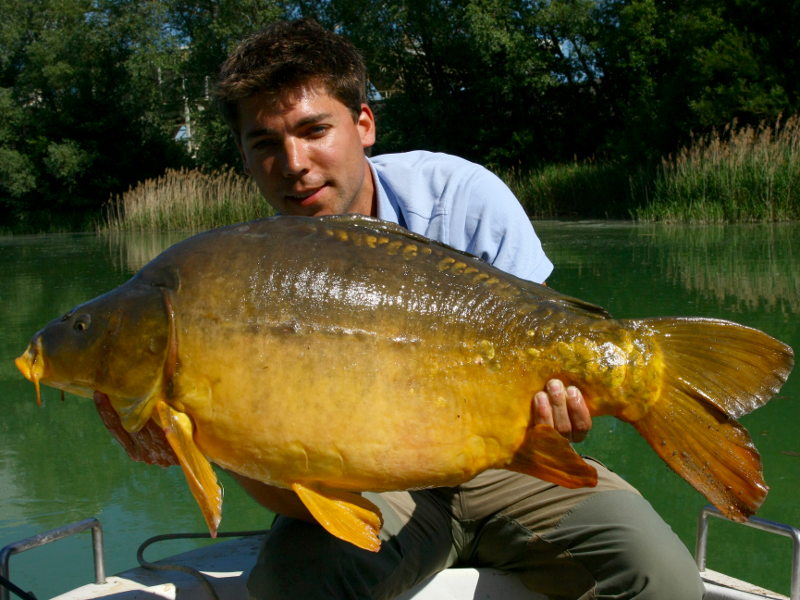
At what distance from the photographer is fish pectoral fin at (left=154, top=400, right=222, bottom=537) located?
148 cm

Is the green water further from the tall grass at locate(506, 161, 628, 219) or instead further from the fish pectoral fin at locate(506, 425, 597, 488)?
the tall grass at locate(506, 161, 628, 219)

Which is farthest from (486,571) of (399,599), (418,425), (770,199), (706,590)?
(770,199)

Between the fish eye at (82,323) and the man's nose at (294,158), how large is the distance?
0.74 metres

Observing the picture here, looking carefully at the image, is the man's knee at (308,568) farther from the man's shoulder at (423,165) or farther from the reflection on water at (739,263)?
the reflection on water at (739,263)

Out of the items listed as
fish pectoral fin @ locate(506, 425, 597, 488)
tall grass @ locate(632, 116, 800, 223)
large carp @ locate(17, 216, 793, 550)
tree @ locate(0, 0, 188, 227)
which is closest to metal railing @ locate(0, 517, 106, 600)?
large carp @ locate(17, 216, 793, 550)

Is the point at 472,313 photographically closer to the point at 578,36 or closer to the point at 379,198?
the point at 379,198

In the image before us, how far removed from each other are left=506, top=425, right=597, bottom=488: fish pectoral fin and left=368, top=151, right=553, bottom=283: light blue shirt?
0.73 metres

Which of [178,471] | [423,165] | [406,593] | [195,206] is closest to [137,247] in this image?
[195,206]

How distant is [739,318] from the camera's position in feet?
18.0

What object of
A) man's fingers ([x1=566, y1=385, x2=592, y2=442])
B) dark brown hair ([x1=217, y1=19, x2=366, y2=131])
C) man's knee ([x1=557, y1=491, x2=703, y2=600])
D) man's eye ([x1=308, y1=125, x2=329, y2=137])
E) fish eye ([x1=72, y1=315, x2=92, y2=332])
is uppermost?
dark brown hair ([x1=217, y1=19, x2=366, y2=131])

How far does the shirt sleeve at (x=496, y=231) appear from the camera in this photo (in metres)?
2.23

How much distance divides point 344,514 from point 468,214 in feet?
3.23

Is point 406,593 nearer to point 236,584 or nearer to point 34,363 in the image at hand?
point 236,584

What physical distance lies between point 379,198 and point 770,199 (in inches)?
404
